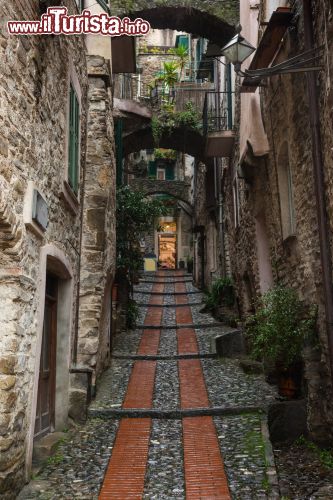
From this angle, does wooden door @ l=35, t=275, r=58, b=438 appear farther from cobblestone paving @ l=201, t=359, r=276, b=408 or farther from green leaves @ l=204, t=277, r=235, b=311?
green leaves @ l=204, t=277, r=235, b=311

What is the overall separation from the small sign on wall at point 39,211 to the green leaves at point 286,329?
2.94 meters

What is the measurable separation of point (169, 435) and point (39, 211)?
127 inches

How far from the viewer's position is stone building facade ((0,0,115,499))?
155 inches

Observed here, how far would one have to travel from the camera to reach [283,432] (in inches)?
228

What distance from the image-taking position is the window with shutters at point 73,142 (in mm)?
6348

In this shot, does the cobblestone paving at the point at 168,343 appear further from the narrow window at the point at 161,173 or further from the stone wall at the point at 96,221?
the narrow window at the point at 161,173

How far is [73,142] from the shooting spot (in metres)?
6.54

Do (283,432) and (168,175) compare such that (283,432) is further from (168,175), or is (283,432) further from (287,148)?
(168,175)

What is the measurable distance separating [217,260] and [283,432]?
10.8m

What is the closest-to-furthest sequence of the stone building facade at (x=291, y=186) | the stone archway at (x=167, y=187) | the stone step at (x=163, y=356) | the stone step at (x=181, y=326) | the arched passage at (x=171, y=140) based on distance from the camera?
the stone building facade at (x=291, y=186) < the stone step at (x=163, y=356) < the stone step at (x=181, y=326) < the arched passage at (x=171, y=140) < the stone archway at (x=167, y=187)

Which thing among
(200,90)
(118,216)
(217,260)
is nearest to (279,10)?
(118,216)

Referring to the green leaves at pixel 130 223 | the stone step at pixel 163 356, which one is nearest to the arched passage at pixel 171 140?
the green leaves at pixel 130 223

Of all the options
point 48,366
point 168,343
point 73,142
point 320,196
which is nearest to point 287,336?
point 320,196

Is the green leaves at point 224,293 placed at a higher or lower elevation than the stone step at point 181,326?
higher
